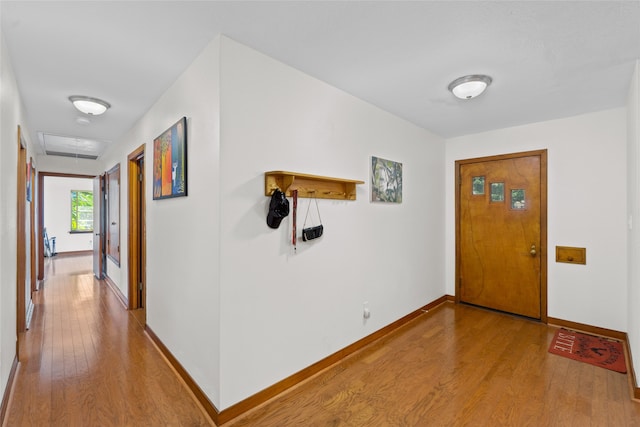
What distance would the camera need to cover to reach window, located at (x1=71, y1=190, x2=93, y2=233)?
8727 millimetres

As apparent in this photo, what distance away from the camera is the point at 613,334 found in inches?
119

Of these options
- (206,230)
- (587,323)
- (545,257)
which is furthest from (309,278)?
(587,323)

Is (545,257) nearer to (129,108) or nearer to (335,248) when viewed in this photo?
(335,248)

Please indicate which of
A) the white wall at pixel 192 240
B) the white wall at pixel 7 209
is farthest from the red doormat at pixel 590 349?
the white wall at pixel 7 209

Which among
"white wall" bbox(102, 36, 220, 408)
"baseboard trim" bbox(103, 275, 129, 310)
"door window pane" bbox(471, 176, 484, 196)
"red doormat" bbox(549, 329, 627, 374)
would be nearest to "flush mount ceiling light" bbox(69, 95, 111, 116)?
"white wall" bbox(102, 36, 220, 408)

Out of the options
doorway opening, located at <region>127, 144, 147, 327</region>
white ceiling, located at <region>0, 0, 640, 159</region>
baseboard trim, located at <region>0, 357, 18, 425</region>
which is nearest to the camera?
white ceiling, located at <region>0, 0, 640, 159</region>

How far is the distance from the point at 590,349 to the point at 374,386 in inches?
87.0

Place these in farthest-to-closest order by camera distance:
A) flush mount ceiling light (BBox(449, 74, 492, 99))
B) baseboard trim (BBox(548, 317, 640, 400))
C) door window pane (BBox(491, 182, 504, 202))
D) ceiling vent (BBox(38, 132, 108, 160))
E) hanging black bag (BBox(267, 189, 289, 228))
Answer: ceiling vent (BBox(38, 132, 108, 160)) < door window pane (BBox(491, 182, 504, 202)) < flush mount ceiling light (BBox(449, 74, 492, 99)) < baseboard trim (BBox(548, 317, 640, 400)) < hanging black bag (BBox(267, 189, 289, 228))

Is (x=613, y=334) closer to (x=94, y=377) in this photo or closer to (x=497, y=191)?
(x=497, y=191)

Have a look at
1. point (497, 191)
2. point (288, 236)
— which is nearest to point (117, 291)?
point (288, 236)

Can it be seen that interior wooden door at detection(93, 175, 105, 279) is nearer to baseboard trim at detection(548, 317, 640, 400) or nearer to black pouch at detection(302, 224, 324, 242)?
black pouch at detection(302, 224, 324, 242)

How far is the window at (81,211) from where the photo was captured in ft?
28.6

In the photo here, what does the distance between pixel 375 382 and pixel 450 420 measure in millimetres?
564

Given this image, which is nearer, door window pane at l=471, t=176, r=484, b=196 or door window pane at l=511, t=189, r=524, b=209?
door window pane at l=511, t=189, r=524, b=209
